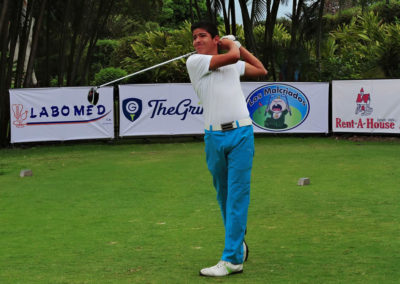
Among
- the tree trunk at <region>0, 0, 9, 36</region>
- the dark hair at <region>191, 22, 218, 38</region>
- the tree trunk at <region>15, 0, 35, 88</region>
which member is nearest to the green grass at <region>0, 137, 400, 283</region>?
the dark hair at <region>191, 22, 218, 38</region>

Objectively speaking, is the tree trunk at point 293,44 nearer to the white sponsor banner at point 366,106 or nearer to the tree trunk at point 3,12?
the white sponsor banner at point 366,106

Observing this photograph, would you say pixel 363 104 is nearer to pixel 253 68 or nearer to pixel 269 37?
pixel 269 37

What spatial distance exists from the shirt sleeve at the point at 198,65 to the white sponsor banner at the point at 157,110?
14240 millimetres

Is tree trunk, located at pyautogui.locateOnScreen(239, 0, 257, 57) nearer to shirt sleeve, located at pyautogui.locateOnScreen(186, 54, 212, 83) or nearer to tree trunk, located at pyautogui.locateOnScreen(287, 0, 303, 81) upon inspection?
tree trunk, located at pyautogui.locateOnScreen(287, 0, 303, 81)

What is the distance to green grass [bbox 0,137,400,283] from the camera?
6.29 m

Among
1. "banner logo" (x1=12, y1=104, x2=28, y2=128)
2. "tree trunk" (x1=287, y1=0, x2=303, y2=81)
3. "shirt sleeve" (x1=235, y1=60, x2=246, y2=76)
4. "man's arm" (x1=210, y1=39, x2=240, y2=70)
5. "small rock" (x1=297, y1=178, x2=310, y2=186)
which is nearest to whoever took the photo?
"man's arm" (x1=210, y1=39, x2=240, y2=70)

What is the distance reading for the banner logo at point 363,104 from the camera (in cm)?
2017

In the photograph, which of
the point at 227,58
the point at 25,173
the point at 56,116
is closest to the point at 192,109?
the point at 56,116

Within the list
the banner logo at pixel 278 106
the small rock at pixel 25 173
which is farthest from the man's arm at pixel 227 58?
the banner logo at pixel 278 106

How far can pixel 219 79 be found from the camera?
6.22 meters

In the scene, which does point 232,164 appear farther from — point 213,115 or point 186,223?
point 186,223

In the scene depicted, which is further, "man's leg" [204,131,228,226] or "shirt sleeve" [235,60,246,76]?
"shirt sleeve" [235,60,246,76]

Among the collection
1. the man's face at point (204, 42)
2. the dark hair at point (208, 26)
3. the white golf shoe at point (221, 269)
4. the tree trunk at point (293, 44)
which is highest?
the tree trunk at point (293, 44)

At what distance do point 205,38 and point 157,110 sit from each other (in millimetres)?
14357
